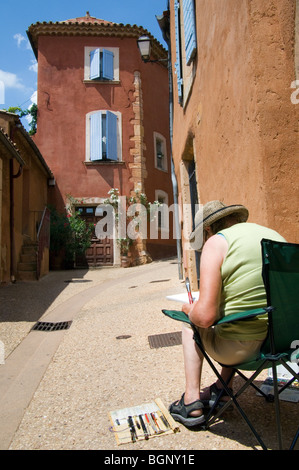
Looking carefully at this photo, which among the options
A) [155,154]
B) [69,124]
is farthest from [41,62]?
[155,154]

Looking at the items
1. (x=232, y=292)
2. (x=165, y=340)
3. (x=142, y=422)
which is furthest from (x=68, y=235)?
(x=232, y=292)

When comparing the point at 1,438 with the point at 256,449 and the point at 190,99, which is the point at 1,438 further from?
the point at 190,99

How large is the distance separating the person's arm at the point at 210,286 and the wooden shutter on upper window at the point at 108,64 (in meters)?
13.9

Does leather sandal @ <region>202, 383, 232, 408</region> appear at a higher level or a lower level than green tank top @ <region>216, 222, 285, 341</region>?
lower

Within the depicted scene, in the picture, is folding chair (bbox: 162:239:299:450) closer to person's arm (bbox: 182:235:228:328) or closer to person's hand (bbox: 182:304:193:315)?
person's arm (bbox: 182:235:228:328)

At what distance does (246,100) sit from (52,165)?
458 inches

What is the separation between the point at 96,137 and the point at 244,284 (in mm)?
12844

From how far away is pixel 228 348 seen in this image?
1811 millimetres

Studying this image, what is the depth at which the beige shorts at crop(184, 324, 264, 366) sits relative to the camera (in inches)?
69.8

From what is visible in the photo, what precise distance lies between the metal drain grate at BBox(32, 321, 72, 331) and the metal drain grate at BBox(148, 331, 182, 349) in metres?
1.47

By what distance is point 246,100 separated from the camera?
130 inches

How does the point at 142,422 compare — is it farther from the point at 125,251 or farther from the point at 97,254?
the point at 97,254

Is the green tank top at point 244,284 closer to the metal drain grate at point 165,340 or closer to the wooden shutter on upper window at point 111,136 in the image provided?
the metal drain grate at point 165,340

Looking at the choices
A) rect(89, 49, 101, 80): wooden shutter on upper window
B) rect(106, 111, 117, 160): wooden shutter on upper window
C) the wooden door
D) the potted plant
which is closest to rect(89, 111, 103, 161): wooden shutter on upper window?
rect(106, 111, 117, 160): wooden shutter on upper window
